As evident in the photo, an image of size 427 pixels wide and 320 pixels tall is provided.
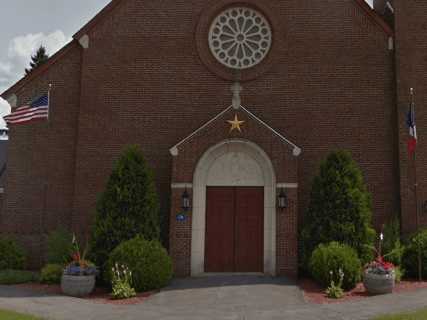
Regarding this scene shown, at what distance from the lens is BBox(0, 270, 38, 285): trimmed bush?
15.4 metres

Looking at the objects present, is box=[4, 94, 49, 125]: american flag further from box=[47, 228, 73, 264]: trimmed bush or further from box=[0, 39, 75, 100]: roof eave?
box=[47, 228, 73, 264]: trimmed bush

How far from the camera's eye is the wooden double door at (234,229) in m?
16.4

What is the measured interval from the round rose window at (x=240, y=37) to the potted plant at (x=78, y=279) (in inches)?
334

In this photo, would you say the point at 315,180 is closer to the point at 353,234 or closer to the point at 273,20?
the point at 353,234

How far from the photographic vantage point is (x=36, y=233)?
18.2m

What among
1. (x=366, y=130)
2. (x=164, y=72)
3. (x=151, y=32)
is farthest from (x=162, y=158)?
(x=366, y=130)

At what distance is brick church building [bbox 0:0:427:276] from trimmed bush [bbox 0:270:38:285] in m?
1.93

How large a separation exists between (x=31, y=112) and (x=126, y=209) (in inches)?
201

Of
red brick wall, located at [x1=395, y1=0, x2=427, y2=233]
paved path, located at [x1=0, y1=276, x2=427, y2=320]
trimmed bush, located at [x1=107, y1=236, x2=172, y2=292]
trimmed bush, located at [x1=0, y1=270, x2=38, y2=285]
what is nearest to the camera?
paved path, located at [x1=0, y1=276, x2=427, y2=320]

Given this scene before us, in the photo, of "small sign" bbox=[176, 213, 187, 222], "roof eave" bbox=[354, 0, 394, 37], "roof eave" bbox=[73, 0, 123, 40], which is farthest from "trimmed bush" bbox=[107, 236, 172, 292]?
"roof eave" bbox=[354, 0, 394, 37]

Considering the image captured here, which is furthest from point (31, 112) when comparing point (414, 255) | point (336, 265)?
point (414, 255)

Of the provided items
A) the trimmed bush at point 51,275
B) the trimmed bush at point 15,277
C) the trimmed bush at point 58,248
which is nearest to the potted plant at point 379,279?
the trimmed bush at point 51,275

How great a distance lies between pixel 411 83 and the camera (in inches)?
674

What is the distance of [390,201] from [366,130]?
253 centimetres
